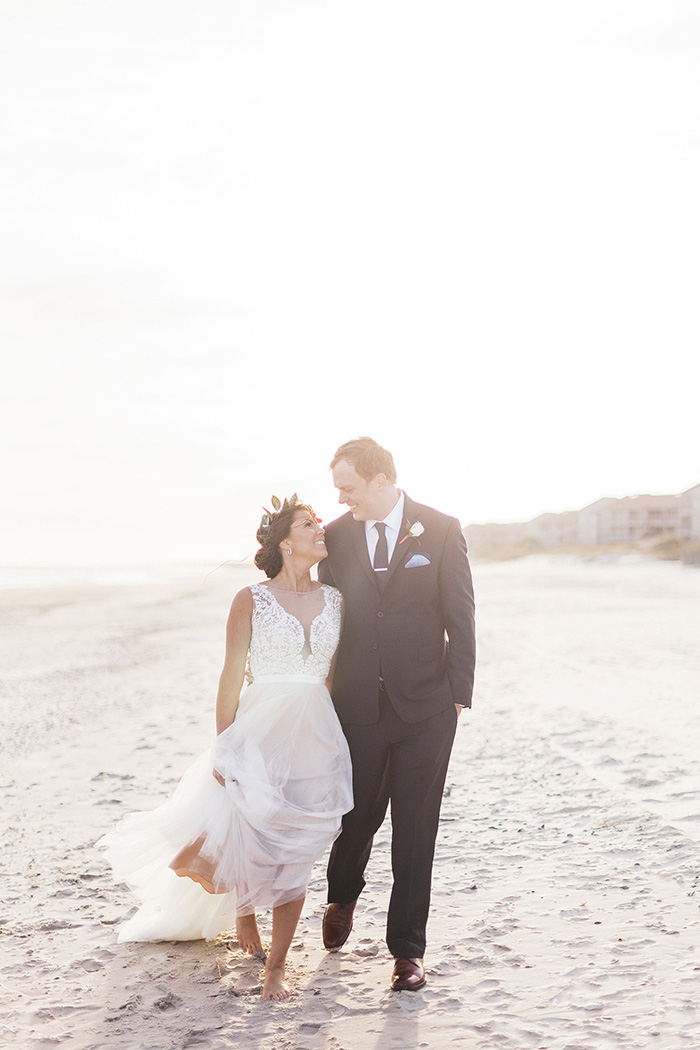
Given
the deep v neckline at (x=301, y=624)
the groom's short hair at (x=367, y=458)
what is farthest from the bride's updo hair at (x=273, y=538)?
the groom's short hair at (x=367, y=458)

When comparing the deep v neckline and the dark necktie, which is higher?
the dark necktie

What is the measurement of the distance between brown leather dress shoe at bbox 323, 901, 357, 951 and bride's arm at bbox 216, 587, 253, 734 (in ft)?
3.61

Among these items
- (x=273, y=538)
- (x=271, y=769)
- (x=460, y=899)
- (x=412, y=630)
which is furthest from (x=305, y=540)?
(x=460, y=899)

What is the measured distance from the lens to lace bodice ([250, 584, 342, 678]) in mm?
3914

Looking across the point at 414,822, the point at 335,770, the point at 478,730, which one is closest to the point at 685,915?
the point at 414,822

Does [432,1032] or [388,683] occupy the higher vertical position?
[388,683]

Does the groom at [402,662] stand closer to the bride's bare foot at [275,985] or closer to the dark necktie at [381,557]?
the dark necktie at [381,557]

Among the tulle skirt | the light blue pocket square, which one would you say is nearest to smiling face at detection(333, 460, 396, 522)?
the light blue pocket square

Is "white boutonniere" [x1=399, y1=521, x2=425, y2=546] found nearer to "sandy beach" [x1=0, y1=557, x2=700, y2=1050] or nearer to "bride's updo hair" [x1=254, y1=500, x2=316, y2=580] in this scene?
"bride's updo hair" [x1=254, y1=500, x2=316, y2=580]

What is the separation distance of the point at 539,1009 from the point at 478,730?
18.9 ft

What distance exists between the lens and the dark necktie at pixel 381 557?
4074mm

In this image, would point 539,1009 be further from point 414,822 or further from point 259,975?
point 259,975

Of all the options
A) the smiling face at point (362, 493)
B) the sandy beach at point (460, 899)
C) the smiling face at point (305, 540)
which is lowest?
the sandy beach at point (460, 899)

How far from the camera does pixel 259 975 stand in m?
4.01
